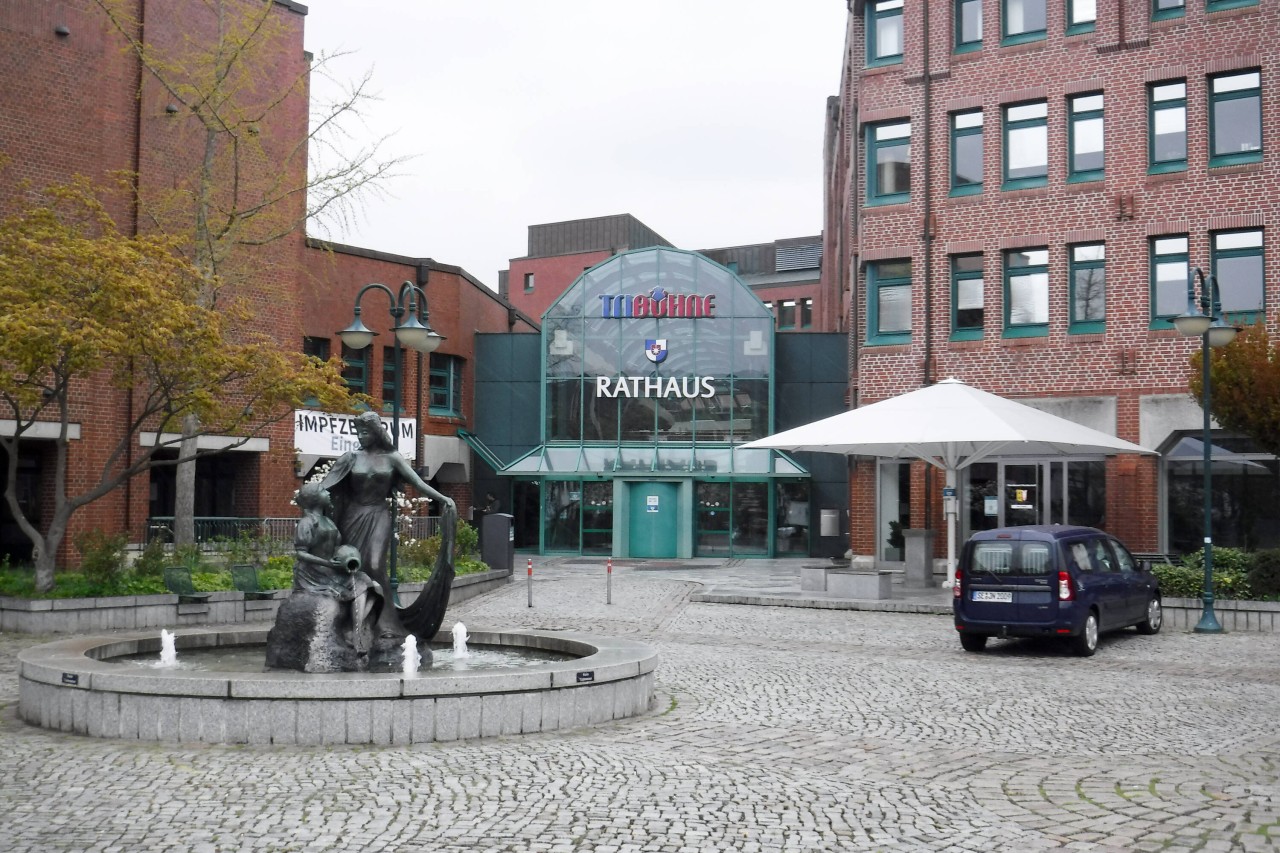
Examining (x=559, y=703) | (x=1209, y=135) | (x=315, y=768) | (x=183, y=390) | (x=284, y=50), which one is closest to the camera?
(x=315, y=768)

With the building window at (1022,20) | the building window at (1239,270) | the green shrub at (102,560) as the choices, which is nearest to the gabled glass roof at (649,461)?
the building window at (1022,20)

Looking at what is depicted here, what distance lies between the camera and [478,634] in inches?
515

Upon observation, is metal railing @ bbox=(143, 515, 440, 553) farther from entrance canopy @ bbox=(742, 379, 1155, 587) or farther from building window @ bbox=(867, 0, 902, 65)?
building window @ bbox=(867, 0, 902, 65)

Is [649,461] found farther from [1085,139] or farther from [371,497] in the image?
[371,497]

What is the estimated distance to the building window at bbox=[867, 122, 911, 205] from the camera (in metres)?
28.8

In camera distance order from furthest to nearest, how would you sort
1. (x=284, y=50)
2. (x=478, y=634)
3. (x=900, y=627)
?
1. (x=284, y=50)
2. (x=900, y=627)
3. (x=478, y=634)

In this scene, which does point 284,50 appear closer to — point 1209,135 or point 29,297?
point 29,297

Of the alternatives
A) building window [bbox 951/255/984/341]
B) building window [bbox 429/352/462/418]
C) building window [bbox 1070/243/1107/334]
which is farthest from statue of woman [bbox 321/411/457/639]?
building window [bbox 429/352/462/418]

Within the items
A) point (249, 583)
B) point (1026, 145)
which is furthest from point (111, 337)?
point (1026, 145)

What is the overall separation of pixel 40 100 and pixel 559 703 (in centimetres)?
2171

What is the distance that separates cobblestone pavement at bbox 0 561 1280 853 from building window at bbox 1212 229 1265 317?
47.5ft

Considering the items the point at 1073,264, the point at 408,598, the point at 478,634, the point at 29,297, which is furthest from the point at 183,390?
the point at 1073,264

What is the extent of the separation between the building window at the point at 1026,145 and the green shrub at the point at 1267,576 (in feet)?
36.3

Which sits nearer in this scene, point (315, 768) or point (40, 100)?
point (315, 768)
